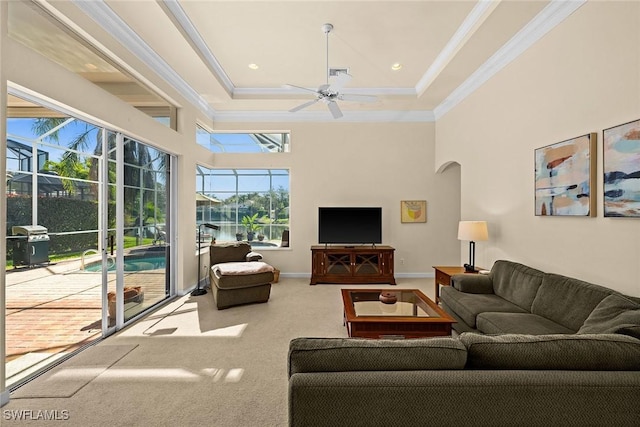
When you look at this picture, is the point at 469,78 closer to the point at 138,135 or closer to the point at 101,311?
the point at 138,135

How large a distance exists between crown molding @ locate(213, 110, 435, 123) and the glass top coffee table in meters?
3.98

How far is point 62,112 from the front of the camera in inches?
106

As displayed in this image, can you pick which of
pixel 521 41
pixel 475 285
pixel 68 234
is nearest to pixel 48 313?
pixel 68 234

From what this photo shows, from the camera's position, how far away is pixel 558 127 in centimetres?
291

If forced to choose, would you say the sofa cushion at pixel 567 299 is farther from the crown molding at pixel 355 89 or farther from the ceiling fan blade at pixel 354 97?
the ceiling fan blade at pixel 354 97

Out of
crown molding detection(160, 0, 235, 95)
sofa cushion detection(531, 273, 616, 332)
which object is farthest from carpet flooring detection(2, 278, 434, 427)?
crown molding detection(160, 0, 235, 95)

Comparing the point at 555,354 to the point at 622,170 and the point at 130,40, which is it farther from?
the point at 130,40

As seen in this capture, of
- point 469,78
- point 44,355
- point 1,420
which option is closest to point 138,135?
point 44,355

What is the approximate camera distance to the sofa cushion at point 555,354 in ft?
4.20

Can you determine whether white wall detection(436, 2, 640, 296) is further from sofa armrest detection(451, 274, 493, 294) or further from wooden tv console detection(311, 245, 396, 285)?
wooden tv console detection(311, 245, 396, 285)

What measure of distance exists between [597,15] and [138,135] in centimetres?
459

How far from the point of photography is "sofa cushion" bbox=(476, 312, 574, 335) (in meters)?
2.25

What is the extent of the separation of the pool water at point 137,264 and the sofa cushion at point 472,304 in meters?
3.69

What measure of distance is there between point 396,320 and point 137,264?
3.22 meters
